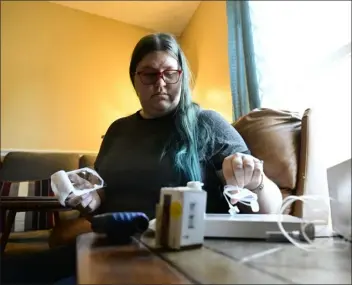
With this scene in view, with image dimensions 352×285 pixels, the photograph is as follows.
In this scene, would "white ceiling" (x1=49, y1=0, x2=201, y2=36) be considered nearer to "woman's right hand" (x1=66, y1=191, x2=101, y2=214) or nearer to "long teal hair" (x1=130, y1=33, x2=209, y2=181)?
"long teal hair" (x1=130, y1=33, x2=209, y2=181)

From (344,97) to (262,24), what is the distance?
2.23 ft

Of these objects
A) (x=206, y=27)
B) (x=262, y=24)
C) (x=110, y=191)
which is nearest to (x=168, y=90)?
(x=110, y=191)

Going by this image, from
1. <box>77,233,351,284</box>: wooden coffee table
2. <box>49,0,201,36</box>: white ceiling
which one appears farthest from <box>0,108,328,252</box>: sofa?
<box>49,0,201,36</box>: white ceiling

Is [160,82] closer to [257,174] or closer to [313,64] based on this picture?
[257,174]

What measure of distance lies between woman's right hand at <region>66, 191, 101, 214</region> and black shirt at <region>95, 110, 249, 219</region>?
44mm

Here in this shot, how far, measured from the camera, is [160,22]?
10.5ft

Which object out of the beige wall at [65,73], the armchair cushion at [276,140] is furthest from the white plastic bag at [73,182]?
the beige wall at [65,73]

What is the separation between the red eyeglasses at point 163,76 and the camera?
1134mm

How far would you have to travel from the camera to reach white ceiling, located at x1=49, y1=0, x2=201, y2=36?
2953 millimetres

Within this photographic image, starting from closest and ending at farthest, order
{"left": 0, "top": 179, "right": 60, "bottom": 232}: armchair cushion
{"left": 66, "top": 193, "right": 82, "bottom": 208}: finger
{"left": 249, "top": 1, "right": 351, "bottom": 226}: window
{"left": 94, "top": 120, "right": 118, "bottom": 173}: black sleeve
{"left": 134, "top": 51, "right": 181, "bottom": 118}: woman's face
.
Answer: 1. {"left": 66, "top": 193, "right": 82, "bottom": 208}: finger
2. {"left": 134, "top": 51, "right": 181, "bottom": 118}: woman's face
3. {"left": 94, "top": 120, "right": 118, "bottom": 173}: black sleeve
4. {"left": 249, "top": 1, "right": 351, "bottom": 226}: window
5. {"left": 0, "top": 179, "right": 60, "bottom": 232}: armchair cushion

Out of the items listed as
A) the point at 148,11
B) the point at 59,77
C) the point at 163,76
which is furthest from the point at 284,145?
the point at 59,77

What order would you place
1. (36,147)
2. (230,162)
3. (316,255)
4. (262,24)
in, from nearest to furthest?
(316,255) → (230,162) → (262,24) → (36,147)

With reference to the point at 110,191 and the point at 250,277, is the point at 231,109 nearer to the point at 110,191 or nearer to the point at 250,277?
the point at 110,191

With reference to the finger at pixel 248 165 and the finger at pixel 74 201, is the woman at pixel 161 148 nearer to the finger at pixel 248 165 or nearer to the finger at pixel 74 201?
the finger at pixel 74 201
